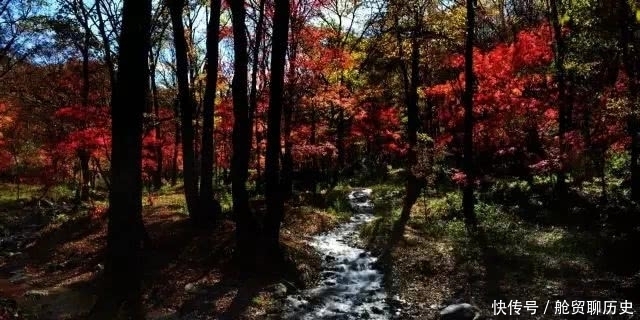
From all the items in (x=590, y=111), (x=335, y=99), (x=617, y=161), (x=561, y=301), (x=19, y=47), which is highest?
(x=19, y=47)

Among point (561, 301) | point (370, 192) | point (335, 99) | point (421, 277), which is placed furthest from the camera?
point (370, 192)

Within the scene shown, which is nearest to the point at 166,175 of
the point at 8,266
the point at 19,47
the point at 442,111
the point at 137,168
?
the point at 19,47

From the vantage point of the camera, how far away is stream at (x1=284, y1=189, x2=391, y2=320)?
10.7 meters

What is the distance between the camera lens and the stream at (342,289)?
35.2 ft

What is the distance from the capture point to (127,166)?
757 centimetres

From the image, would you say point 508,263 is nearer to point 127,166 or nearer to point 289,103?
point 127,166

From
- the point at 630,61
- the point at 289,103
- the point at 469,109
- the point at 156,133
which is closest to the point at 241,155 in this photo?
the point at 469,109

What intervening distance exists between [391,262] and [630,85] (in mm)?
8761

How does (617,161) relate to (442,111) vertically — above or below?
below

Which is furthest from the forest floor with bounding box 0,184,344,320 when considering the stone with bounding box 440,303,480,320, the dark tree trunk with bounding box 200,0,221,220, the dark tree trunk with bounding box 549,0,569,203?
the dark tree trunk with bounding box 549,0,569,203

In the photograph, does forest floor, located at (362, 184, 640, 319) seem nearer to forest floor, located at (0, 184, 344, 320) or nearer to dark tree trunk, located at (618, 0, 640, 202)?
forest floor, located at (0, 184, 344, 320)

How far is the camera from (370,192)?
90.6 feet

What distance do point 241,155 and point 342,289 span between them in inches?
160

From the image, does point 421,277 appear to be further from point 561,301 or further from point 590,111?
point 590,111
